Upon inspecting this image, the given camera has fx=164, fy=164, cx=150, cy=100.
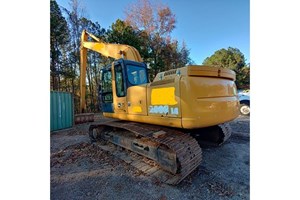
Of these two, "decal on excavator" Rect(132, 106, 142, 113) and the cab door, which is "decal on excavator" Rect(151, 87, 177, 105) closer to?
"decal on excavator" Rect(132, 106, 142, 113)

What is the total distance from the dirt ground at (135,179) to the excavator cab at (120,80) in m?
1.29

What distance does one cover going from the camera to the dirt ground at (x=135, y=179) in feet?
7.84

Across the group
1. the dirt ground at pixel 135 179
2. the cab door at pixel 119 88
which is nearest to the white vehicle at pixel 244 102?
the dirt ground at pixel 135 179

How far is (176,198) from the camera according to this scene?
227 cm

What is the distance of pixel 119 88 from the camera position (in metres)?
3.99

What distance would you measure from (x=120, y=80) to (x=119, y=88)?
7.8 inches

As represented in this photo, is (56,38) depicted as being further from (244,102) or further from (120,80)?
(244,102)

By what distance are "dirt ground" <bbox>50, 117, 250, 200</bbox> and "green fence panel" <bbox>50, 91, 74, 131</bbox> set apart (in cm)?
342
